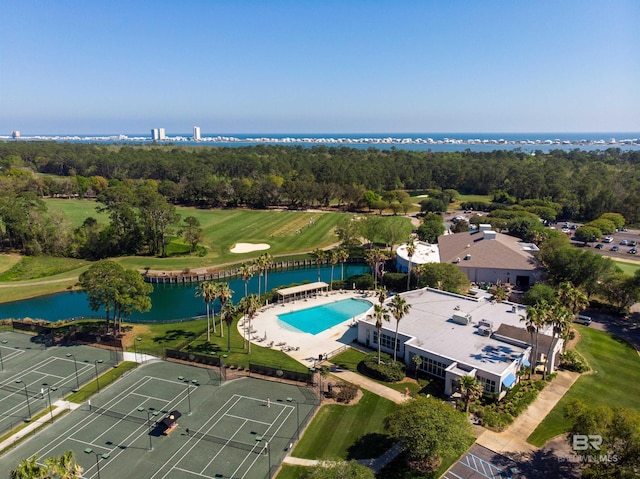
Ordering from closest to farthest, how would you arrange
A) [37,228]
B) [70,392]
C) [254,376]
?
[70,392]
[254,376]
[37,228]

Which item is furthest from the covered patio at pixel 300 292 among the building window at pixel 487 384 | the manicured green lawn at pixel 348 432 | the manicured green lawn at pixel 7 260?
the manicured green lawn at pixel 7 260

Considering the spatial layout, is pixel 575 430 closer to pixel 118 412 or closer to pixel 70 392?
pixel 118 412

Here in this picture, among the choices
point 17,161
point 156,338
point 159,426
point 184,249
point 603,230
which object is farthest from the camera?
point 17,161

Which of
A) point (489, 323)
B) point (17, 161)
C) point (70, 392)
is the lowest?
point (70, 392)

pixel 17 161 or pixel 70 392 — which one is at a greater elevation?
pixel 17 161

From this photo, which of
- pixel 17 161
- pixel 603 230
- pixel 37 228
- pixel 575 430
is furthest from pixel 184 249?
pixel 17 161

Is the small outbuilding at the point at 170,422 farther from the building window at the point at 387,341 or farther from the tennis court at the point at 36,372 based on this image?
the building window at the point at 387,341

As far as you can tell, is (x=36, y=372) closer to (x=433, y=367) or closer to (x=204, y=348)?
(x=204, y=348)

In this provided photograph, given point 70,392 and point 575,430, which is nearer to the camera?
point 575,430
